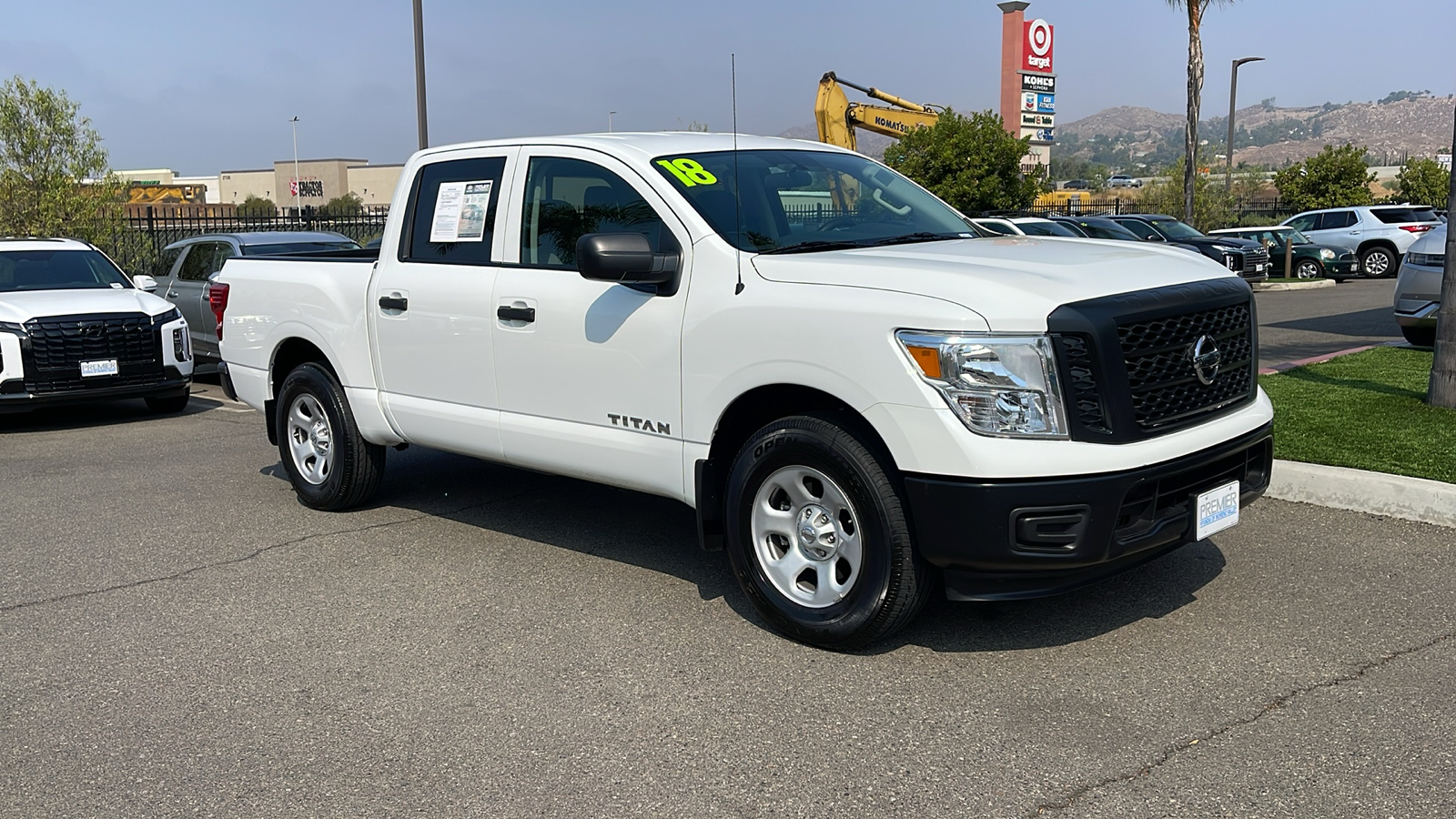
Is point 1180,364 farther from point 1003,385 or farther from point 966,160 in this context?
point 966,160

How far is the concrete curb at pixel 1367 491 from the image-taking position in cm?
625

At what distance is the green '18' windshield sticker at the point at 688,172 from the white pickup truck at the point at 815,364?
0.06 ft

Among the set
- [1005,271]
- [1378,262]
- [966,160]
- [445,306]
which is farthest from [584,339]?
[966,160]

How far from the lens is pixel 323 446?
7336 millimetres

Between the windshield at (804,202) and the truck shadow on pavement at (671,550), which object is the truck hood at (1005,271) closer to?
the windshield at (804,202)

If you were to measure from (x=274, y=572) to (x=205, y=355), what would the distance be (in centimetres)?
841

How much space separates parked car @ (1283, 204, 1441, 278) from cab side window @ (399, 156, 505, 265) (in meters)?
24.5

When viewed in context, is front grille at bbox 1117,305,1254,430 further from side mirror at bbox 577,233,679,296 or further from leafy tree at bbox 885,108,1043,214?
leafy tree at bbox 885,108,1043,214

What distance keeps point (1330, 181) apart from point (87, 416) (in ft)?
115

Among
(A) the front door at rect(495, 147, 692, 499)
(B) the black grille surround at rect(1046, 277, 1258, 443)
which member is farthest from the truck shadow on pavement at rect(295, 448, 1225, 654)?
(B) the black grille surround at rect(1046, 277, 1258, 443)

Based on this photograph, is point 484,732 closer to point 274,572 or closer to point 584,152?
point 274,572

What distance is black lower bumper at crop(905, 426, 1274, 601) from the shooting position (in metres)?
4.24

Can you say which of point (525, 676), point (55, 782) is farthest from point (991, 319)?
point (55, 782)

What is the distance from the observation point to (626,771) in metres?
3.83
